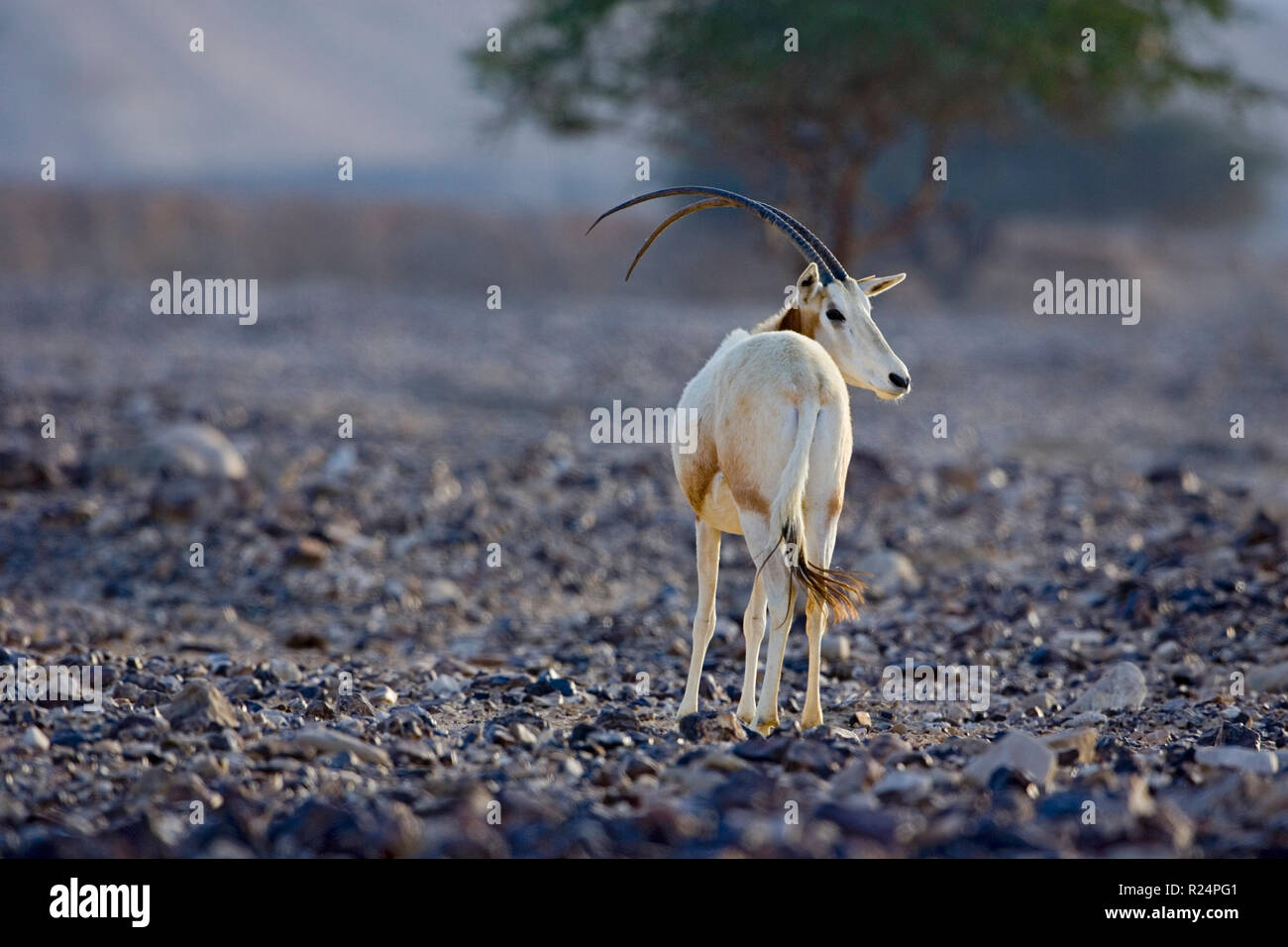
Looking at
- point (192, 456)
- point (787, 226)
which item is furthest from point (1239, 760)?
point (192, 456)

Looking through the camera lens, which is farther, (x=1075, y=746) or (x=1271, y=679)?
(x=1271, y=679)

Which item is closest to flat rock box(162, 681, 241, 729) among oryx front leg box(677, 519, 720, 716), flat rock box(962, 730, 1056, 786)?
oryx front leg box(677, 519, 720, 716)

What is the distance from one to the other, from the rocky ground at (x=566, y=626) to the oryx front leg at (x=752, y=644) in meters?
0.34

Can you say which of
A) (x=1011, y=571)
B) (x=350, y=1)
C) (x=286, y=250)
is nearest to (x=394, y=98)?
(x=350, y=1)

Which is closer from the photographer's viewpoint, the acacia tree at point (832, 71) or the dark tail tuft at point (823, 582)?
the dark tail tuft at point (823, 582)

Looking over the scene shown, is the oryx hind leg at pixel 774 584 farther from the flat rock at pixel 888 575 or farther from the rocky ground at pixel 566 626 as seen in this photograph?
the flat rock at pixel 888 575

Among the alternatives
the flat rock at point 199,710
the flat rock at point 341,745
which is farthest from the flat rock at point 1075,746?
the flat rock at point 199,710

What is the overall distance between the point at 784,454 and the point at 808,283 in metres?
0.98

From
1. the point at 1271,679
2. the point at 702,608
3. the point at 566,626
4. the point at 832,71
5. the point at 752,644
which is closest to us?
the point at 752,644

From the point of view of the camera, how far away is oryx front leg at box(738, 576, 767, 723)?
5.57 metres

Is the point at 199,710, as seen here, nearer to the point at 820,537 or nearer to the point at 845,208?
the point at 820,537

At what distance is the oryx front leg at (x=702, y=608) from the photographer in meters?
5.77

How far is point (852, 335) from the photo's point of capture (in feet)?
18.8

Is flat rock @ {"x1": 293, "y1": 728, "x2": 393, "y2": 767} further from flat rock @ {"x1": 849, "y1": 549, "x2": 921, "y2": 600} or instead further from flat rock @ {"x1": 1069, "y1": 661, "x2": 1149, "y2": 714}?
flat rock @ {"x1": 849, "y1": 549, "x2": 921, "y2": 600}
